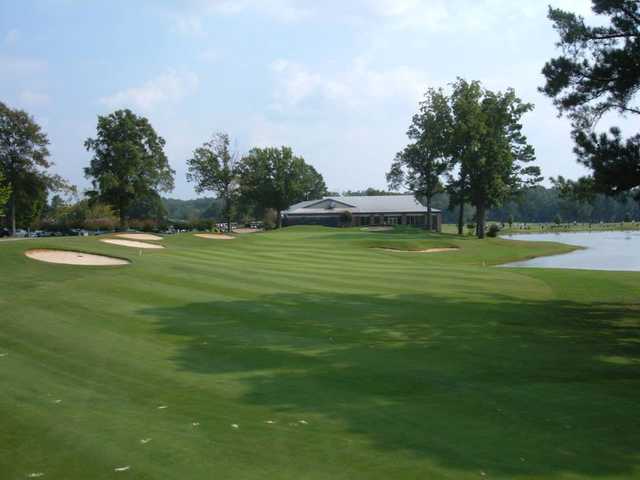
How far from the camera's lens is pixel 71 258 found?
934 inches

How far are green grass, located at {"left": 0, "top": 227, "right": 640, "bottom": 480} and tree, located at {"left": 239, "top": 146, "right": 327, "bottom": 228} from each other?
267 feet

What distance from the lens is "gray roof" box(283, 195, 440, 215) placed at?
103 m

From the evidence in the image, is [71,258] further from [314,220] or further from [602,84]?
[314,220]

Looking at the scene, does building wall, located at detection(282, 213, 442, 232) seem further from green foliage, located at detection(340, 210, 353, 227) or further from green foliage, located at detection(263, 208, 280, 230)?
green foliage, located at detection(263, 208, 280, 230)

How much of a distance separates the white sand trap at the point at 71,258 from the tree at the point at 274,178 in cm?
7571

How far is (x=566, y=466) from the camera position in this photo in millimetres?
6555

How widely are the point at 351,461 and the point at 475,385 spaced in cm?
417

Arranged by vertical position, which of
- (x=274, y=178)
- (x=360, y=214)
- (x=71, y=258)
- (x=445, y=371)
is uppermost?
(x=274, y=178)

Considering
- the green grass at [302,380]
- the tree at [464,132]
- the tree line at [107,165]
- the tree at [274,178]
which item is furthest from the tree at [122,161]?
the green grass at [302,380]

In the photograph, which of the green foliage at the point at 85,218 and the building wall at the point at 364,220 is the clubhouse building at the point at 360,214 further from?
the green foliage at the point at 85,218

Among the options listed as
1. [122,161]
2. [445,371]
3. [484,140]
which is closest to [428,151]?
[484,140]

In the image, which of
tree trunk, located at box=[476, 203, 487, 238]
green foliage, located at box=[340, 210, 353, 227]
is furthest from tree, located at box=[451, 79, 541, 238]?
green foliage, located at box=[340, 210, 353, 227]

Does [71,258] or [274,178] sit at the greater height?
[274,178]

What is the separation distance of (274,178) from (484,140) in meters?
44.4
